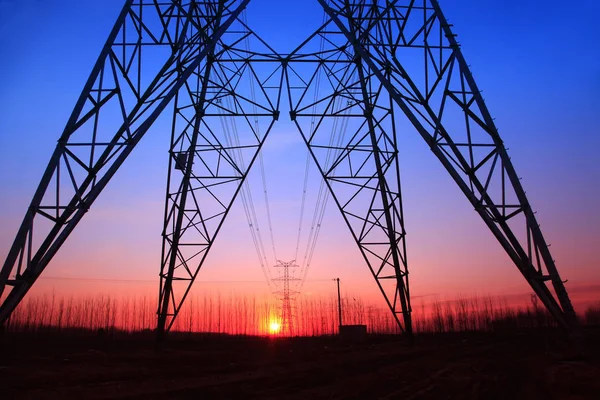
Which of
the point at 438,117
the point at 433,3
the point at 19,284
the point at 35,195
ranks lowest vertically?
the point at 19,284

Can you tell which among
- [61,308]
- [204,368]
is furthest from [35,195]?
[61,308]

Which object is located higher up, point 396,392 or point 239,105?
point 239,105

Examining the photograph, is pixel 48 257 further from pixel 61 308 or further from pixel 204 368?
pixel 61 308

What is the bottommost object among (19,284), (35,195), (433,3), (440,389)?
(440,389)

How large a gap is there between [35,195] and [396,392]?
7.70m

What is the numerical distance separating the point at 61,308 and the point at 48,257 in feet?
178

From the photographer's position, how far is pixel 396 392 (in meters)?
8.86

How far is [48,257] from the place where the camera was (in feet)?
30.4

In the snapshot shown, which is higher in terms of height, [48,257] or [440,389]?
[48,257]

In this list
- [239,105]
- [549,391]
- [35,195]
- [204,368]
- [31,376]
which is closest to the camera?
[549,391]

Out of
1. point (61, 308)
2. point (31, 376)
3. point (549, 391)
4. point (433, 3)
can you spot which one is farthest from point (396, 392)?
point (61, 308)

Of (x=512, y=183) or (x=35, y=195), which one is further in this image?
(x=512, y=183)

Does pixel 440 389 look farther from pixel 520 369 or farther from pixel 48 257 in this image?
pixel 48 257

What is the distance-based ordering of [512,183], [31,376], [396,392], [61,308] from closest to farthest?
[396,392], [31,376], [512,183], [61,308]
